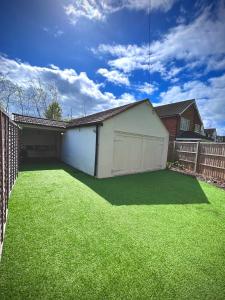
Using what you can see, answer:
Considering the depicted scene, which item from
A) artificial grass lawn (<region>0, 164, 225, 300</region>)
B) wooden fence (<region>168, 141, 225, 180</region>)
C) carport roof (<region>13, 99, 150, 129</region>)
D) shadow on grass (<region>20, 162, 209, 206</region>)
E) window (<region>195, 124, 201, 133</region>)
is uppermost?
window (<region>195, 124, 201, 133</region>)

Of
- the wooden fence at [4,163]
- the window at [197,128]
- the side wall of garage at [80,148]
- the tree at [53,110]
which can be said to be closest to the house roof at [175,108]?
the window at [197,128]

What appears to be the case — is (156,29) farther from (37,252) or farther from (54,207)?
(37,252)

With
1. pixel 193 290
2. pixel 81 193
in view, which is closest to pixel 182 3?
pixel 81 193

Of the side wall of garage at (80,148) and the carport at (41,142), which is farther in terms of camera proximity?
the carport at (41,142)

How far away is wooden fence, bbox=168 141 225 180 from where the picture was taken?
29.7 ft

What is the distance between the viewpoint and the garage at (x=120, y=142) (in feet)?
26.3

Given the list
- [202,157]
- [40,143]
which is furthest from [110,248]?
[40,143]

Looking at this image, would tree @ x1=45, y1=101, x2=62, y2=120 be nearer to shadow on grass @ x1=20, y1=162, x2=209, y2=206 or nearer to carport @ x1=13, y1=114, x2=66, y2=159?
carport @ x1=13, y1=114, x2=66, y2=159

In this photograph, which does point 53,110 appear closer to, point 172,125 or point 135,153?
point 172,125

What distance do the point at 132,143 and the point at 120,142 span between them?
975mm

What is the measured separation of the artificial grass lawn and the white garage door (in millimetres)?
3506

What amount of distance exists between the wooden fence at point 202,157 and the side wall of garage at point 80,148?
7069 millimetres

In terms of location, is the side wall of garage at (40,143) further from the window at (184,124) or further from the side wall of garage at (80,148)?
the window at (184,124)

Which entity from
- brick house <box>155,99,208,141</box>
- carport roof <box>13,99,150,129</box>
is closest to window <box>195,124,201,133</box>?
brick house <box>155,99,208,141</box>
